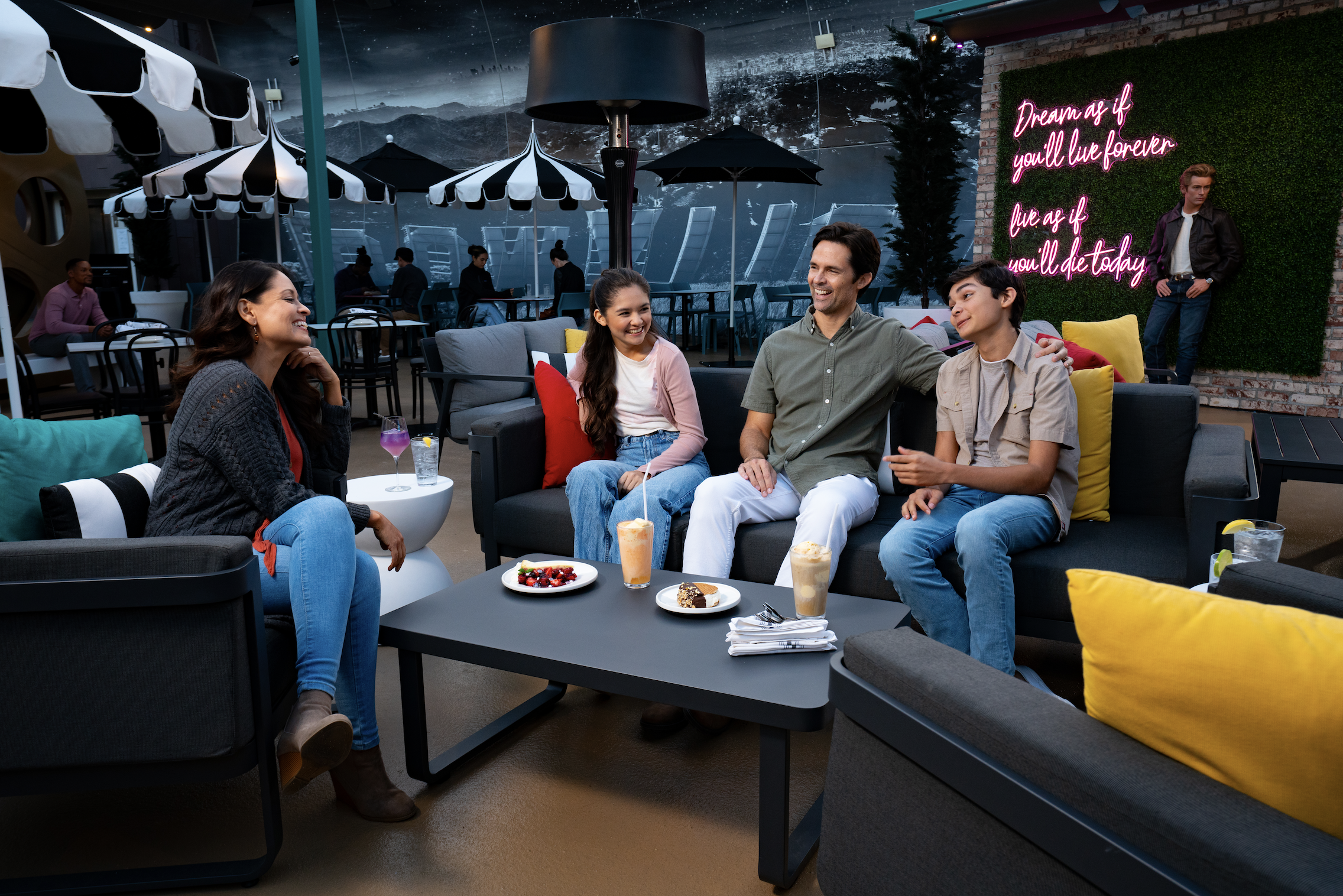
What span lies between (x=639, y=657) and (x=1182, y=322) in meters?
6.49

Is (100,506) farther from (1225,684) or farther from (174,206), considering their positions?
(174,206)

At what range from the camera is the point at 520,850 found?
5.83 ft

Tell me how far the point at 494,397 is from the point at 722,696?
11.0 ft

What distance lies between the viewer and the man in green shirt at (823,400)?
2572 millimetres

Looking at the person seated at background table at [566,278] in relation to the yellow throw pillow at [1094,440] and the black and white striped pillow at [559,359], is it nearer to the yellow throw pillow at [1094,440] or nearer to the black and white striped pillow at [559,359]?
the black and white striped pillow at [559,359]

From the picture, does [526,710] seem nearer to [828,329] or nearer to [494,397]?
[828,329]

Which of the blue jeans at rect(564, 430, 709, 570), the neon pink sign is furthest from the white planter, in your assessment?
the blue jeans at rect(564, 430, 709, 570)

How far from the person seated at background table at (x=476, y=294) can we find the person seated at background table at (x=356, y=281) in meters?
1.27

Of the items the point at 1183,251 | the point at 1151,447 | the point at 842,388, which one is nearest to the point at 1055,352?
the point at 1151,447

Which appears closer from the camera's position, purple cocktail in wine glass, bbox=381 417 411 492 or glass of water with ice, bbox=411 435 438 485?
glass of water with ice, bbox=411 435 438 485

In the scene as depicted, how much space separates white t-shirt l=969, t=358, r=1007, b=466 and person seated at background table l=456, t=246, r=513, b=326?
7.17 m

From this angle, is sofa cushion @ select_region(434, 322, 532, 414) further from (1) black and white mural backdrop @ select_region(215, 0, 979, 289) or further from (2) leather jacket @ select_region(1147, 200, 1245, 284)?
(1) black and white mural backdrop @ select_region(215, 0, 979, 289)

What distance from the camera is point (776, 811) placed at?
63.2 inches

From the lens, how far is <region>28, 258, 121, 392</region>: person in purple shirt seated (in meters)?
6.68
